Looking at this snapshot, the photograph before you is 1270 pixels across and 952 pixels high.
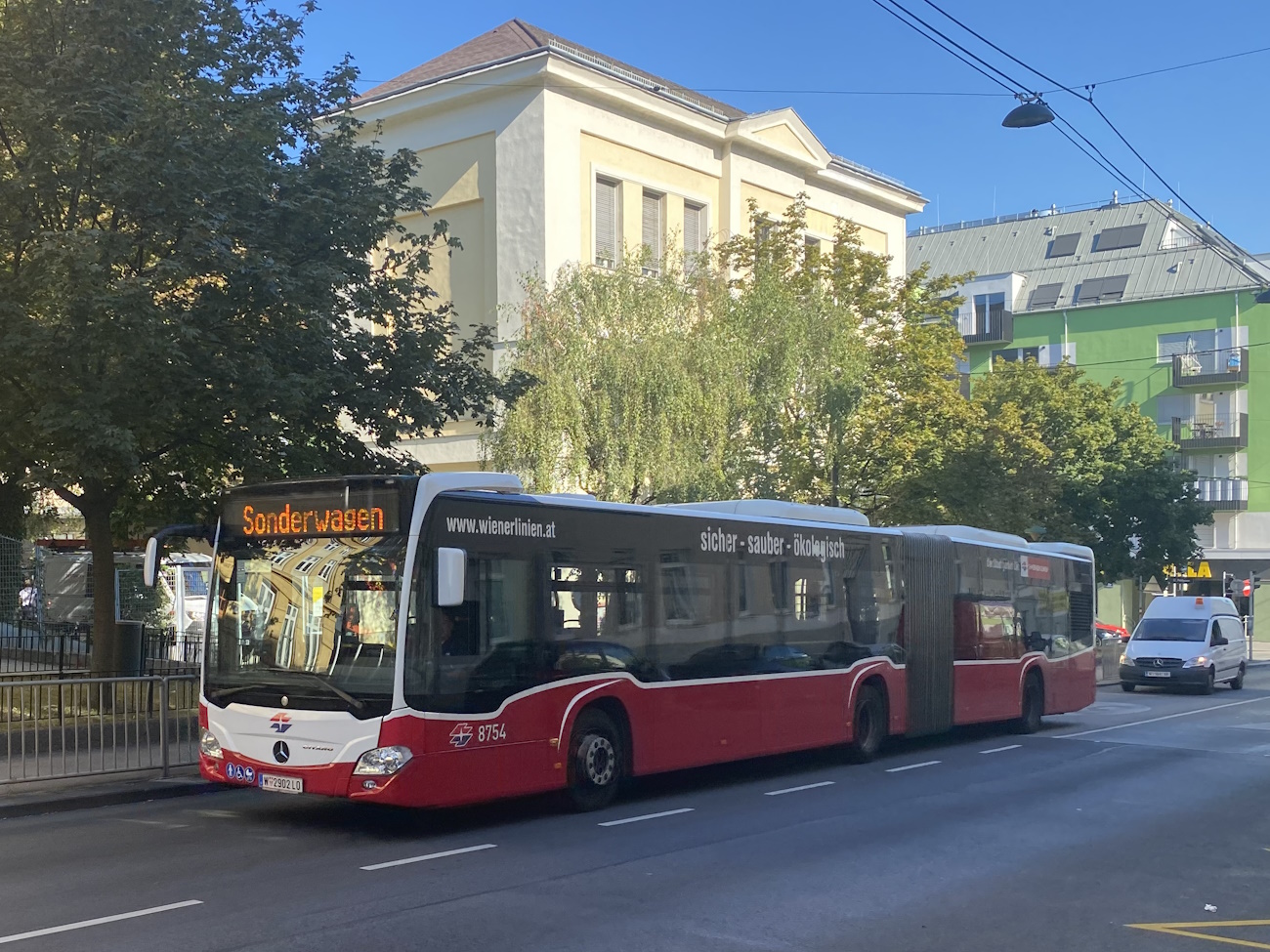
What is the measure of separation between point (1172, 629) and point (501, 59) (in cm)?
2149

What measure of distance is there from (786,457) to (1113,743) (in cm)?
786

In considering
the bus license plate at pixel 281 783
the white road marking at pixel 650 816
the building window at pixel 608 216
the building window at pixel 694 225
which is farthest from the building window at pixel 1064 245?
the bus license plate at pixel 281 783

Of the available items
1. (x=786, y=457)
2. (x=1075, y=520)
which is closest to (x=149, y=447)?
(x=786, y=457)

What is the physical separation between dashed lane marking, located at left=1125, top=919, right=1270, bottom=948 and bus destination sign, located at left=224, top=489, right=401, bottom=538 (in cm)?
624

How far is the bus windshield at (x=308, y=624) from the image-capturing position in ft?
34.4

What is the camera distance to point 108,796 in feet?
41.2

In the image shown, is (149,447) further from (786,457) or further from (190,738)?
(786,457)

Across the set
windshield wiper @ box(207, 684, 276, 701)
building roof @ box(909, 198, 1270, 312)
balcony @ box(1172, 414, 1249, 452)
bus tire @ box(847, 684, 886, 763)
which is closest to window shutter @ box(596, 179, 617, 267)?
bus tire @ box(847, 684, 886, 763)

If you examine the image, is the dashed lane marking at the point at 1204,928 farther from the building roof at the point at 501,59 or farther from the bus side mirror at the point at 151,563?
the building roof at the point at 501,59

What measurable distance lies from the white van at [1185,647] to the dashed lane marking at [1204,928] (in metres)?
24.9

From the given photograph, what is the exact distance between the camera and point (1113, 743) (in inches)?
760

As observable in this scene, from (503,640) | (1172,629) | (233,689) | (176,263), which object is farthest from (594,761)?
(1172,629)

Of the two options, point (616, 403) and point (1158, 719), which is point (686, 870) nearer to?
point (616, 403)

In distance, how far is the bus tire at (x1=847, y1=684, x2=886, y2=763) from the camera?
16.6 meters
